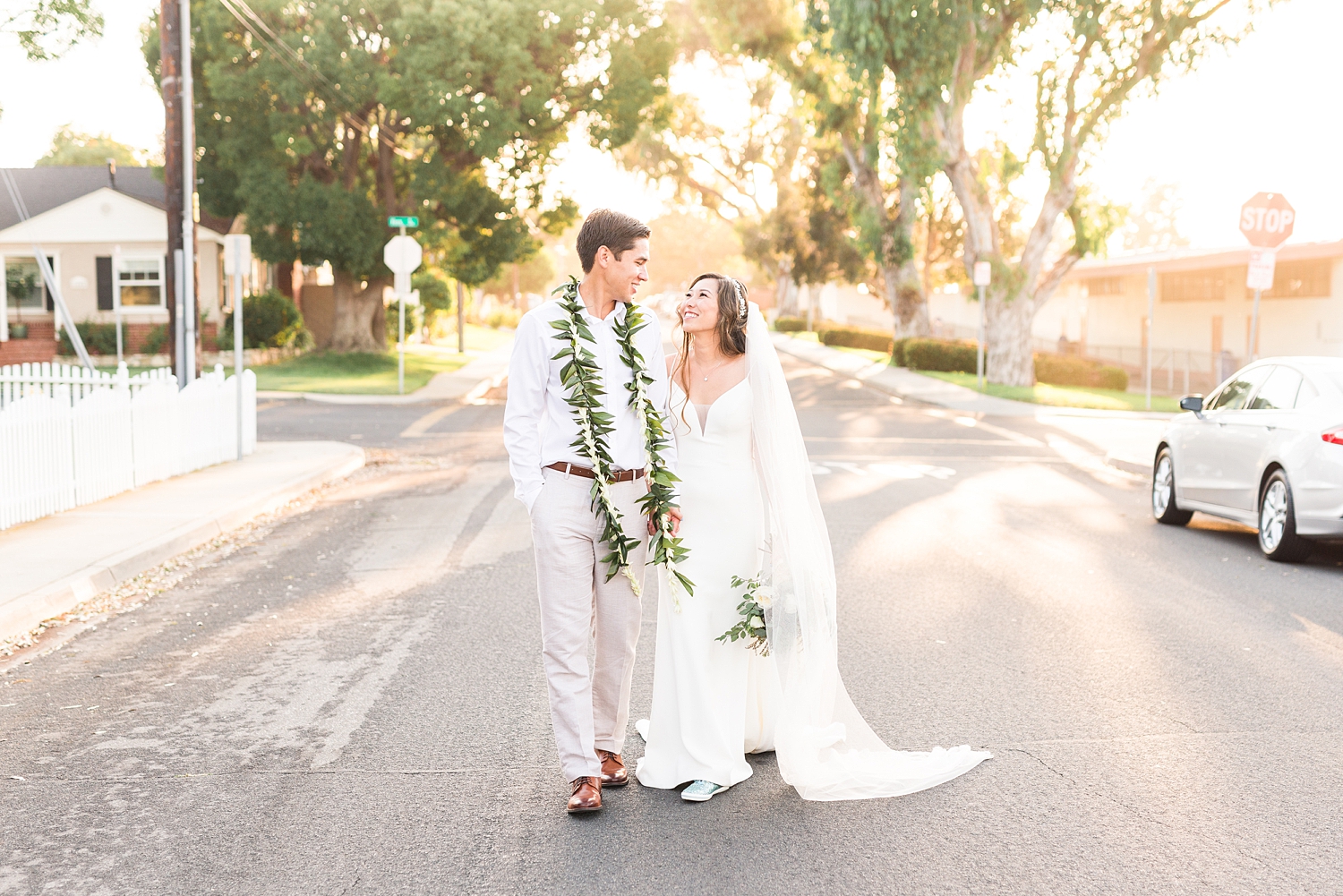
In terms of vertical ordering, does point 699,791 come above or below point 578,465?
below

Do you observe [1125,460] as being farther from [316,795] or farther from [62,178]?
[62,178]

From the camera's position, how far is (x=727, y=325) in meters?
4.88

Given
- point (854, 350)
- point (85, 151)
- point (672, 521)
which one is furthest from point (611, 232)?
point (85, 151)

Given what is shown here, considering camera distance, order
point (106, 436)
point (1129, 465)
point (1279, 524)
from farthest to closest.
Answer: point (1129, 465), point (106, 436), point (1279, 524)

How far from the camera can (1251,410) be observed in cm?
1102

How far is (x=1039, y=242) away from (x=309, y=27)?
710 inches

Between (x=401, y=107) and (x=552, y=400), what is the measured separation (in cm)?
2832

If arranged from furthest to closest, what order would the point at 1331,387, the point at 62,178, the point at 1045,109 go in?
the point at 62,178 < the point at 1045,109 < the point at 1331,387

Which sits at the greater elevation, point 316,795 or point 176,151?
point 176,151

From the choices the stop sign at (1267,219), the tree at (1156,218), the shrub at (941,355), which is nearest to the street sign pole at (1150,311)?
the stop sign at (1267,219)

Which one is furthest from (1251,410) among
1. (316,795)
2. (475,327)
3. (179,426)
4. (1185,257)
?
(475,327)

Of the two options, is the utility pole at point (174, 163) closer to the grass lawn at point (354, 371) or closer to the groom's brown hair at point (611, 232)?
the grass lawn at point (354, 371)

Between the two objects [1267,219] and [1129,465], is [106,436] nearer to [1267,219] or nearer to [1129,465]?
Result: [1129,465]

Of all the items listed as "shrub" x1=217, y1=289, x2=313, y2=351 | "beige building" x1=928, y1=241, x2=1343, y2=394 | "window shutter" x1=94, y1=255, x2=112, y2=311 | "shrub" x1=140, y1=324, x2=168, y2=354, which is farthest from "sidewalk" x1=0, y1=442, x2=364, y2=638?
"window shutter" x1=94, y1=255, x2=112, y2=311
